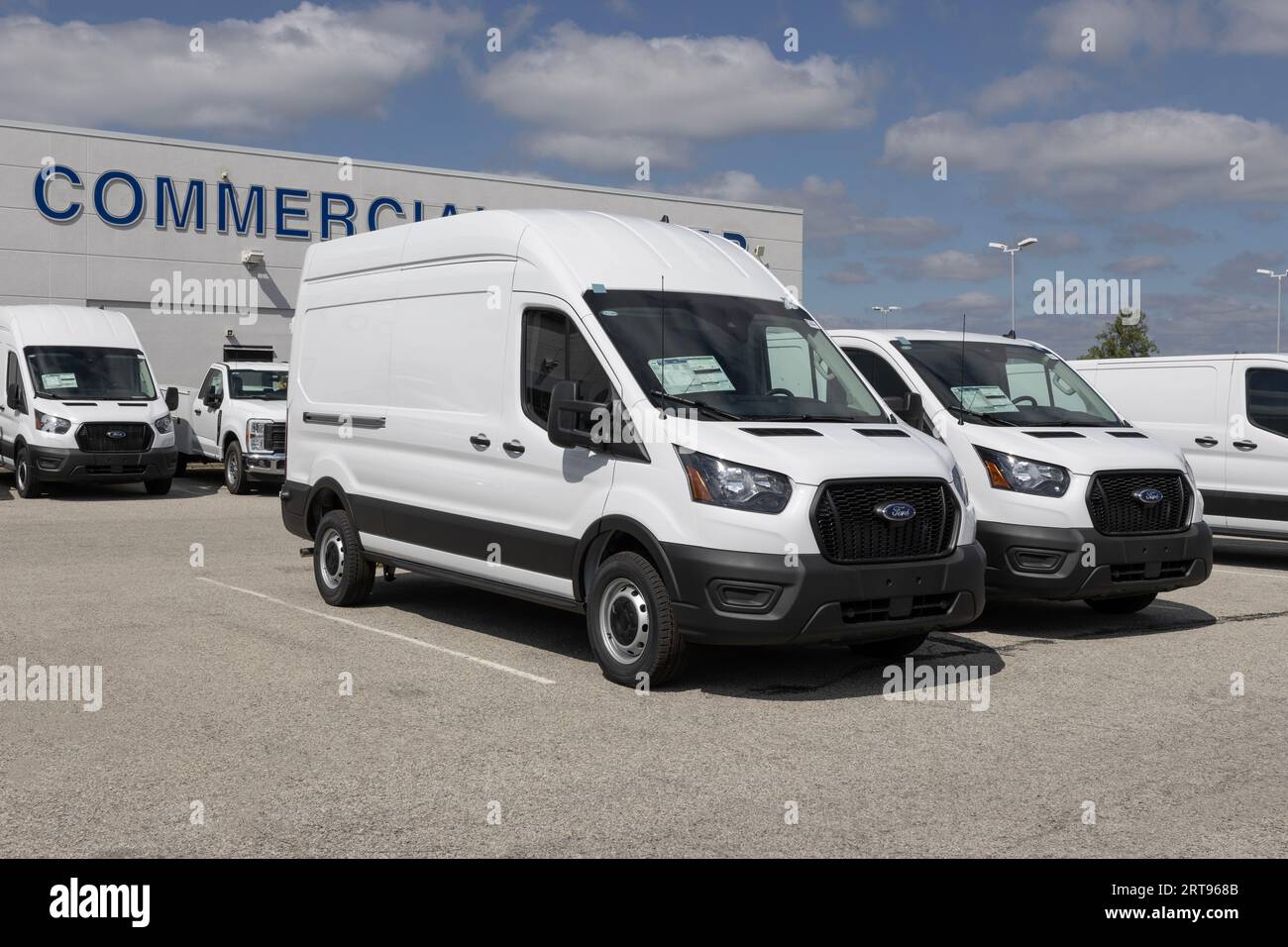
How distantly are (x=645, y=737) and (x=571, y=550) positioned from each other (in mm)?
1650

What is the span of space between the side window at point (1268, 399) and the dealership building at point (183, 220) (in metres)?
22.6

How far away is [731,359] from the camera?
7711mm

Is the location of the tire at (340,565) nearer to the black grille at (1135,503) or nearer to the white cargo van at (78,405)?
the black grille at (1135,503)

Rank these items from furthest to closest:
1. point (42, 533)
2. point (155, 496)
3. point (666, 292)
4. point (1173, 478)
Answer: point (155, 496)
point (42, 533)
point (1173, 478)
point (666, 292)

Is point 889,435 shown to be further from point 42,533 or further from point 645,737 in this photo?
point 42,533

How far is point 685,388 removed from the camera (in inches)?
291

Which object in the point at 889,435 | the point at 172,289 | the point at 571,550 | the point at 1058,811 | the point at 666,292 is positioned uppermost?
the point at 172,289

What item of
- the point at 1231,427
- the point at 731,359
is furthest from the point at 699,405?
the point at 1231,427

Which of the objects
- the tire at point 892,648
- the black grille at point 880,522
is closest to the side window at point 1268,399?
the tire at point 892,648

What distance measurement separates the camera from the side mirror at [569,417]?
24.3ft

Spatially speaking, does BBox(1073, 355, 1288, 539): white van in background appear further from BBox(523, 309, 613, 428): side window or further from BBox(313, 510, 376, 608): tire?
BBox(313, 510, 376, 608): tire

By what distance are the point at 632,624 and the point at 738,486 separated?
3.33ft
